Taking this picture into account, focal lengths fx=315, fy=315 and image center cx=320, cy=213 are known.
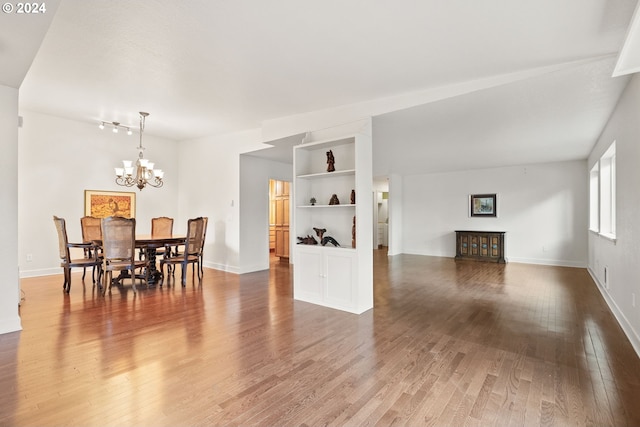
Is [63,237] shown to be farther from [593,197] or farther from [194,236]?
[593,197]

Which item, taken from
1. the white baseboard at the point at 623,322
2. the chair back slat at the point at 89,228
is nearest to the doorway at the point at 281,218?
the chair back slat at the point at 89,228

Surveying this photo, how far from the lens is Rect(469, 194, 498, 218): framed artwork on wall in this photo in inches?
326

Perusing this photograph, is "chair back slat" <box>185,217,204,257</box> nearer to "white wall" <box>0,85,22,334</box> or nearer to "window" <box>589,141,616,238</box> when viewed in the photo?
"white wall" <box>0,85,22,334</box>

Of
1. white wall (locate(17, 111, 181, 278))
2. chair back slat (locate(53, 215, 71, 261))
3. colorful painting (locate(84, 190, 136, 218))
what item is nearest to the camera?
chair back slat (locate(53, 215, 71, 261))

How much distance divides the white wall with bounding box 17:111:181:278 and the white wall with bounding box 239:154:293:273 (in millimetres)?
2017

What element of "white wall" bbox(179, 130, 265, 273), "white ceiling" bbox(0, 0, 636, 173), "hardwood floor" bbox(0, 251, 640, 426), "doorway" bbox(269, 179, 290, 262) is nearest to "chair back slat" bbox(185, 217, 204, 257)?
"white wall" bbox(179, 130, 265, 273)

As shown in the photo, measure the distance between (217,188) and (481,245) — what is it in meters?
6.67

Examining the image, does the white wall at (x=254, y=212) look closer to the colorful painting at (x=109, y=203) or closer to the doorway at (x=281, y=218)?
the doorway at (x=281, y=218)

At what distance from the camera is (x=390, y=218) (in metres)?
9.49

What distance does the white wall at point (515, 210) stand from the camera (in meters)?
7.27

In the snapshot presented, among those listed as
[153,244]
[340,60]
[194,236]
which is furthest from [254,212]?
[340,60]

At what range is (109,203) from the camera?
21.1 feet

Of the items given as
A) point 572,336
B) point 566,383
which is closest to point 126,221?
point 566,383

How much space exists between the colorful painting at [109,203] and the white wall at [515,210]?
6901mm
